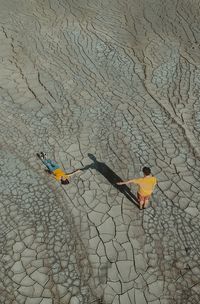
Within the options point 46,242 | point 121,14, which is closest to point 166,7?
point 121,14

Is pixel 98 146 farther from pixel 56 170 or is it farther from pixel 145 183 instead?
pixel 145 183

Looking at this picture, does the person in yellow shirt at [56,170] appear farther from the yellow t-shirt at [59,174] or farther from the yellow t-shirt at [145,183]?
the yellow t-shirt at [145,183]

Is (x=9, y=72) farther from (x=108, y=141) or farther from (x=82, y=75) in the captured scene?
(x=108, y=141)

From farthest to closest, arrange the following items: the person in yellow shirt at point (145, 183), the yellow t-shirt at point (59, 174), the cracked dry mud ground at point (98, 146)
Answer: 1. the yellow t-shirt at point (59, 174)
2. the person in yellow shirt at point (145, 183)
3. the cracked dry mud ground at point (98, 146)

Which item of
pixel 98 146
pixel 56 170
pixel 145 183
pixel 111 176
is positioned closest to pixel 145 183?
pixel 145 183

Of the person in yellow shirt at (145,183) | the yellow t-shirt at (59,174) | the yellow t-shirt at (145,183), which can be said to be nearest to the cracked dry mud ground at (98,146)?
the yellow t-shirt at (59,174)

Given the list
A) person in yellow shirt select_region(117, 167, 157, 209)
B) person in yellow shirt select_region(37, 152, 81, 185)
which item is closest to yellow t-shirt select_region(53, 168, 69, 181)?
person in yellow shirt select_region(37, 152, 81, 185)
